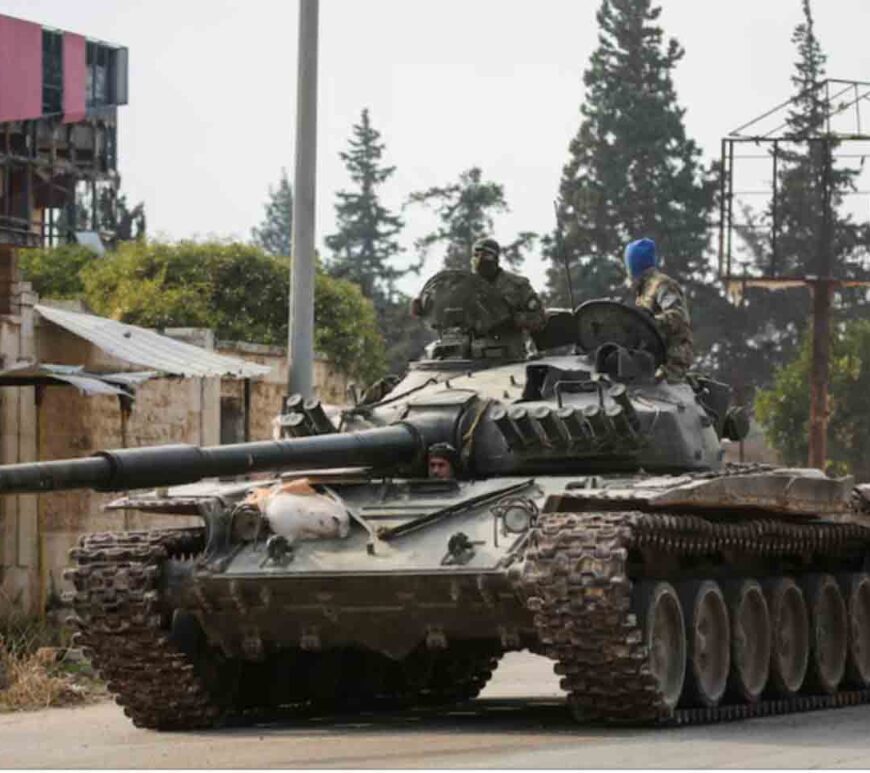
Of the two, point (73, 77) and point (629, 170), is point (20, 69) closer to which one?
point (73, 77)

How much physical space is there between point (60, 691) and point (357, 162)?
2472 inches

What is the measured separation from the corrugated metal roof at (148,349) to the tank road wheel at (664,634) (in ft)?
28.1

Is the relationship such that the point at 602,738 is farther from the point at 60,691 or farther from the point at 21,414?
the point at 21,414

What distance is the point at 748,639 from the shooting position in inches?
778

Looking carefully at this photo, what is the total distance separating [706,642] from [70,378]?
7.31m

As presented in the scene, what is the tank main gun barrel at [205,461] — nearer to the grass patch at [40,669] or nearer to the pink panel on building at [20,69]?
the grass patch at [40,669]

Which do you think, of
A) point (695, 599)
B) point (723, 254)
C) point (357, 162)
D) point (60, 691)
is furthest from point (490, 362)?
point (357, 162)

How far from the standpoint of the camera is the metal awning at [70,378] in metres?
24.0

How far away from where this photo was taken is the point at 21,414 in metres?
27.0

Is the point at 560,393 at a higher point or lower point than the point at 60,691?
higher

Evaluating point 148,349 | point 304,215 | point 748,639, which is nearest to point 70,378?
point 304,215

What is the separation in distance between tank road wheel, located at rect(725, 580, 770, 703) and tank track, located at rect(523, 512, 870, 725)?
141 centimetres

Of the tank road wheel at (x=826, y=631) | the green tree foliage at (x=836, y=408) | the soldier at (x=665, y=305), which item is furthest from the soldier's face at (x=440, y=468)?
the green tree foliage at (x=836, y=408)

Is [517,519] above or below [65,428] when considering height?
below
